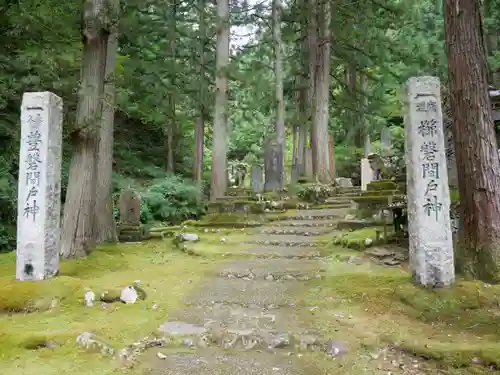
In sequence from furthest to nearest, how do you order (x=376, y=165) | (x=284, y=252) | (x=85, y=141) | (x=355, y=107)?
(x=355, y=107) → (x=376, y=165) → (x=284, y=252) → (x=85, y=141)

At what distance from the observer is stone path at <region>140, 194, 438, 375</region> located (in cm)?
398

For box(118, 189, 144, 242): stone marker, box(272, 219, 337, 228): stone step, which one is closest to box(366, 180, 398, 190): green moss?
box(272, 219, 337, 228): stone step

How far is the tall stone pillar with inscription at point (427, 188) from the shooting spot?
527cm

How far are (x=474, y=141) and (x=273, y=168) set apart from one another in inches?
335

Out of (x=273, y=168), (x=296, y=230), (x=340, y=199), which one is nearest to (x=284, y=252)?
(x=296, y=230)

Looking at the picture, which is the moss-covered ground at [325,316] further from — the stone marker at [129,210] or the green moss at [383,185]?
the green moss at [383,185]

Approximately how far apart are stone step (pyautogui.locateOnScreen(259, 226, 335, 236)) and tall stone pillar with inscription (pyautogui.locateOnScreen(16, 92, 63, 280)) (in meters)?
4.80

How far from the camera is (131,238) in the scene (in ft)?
33.5

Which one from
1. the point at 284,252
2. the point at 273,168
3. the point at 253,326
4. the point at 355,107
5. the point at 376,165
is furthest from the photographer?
the point at 355,107

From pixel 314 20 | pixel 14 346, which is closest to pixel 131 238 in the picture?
pixel 14 346

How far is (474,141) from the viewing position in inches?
219

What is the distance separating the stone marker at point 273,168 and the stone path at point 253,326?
5.84 m

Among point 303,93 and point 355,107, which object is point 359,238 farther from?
point 303,93

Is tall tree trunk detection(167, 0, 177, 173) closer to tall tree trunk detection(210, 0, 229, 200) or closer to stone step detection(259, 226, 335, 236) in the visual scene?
tall tree trunk detection(210, 0, 229, 200)
